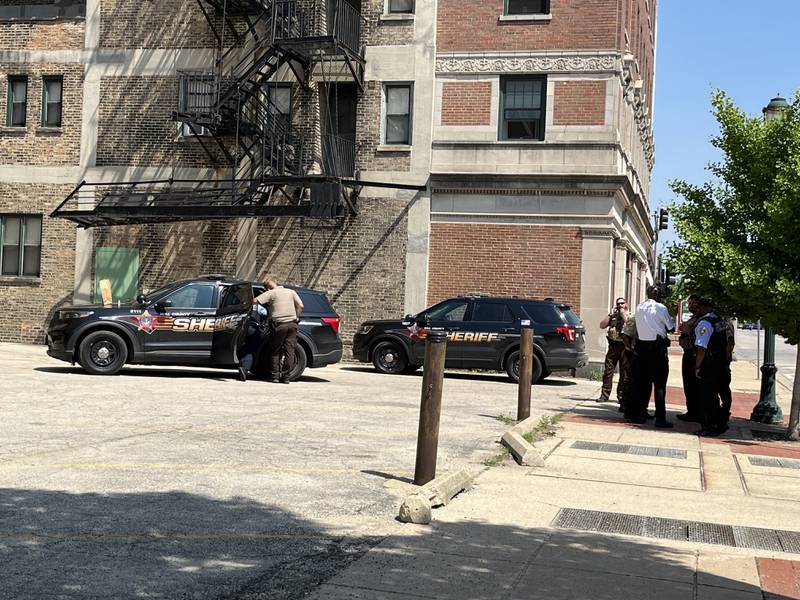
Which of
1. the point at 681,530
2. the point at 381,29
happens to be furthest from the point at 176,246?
the point at 681,530

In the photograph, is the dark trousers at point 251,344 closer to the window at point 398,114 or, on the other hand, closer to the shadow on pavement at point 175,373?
the shadow on pavement at point 175,373

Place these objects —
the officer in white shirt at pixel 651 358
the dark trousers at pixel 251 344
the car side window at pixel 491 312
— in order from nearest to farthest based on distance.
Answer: the officer in white shirt at pixel 651 358 < the dark trousers at pixel 251 344 < the car side window at pixel 491 312

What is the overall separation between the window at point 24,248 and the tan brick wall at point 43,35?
4731mm

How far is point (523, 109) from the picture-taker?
25.4 meters

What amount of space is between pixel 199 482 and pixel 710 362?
788 cm

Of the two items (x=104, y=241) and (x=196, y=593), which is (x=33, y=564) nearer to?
(x=196, y=593)

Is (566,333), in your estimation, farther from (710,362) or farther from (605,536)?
(605,536)

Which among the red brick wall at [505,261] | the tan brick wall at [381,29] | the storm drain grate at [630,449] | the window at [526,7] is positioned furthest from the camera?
the tan brick wall at [381,29]

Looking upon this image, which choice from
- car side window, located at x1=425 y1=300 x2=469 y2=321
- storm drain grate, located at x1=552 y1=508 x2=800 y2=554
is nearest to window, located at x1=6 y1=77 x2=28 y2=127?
car side window, located at x1=425 y1=300 x2=469 y2=321

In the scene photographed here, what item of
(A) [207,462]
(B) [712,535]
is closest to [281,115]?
(A) [207,462]

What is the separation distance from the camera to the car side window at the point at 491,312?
70.3 ft

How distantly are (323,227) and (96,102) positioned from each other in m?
7.36

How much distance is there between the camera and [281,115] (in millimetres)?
26766

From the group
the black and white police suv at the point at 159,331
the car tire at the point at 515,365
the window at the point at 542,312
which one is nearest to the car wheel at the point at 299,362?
the black and white police suv at the point at 159,331
